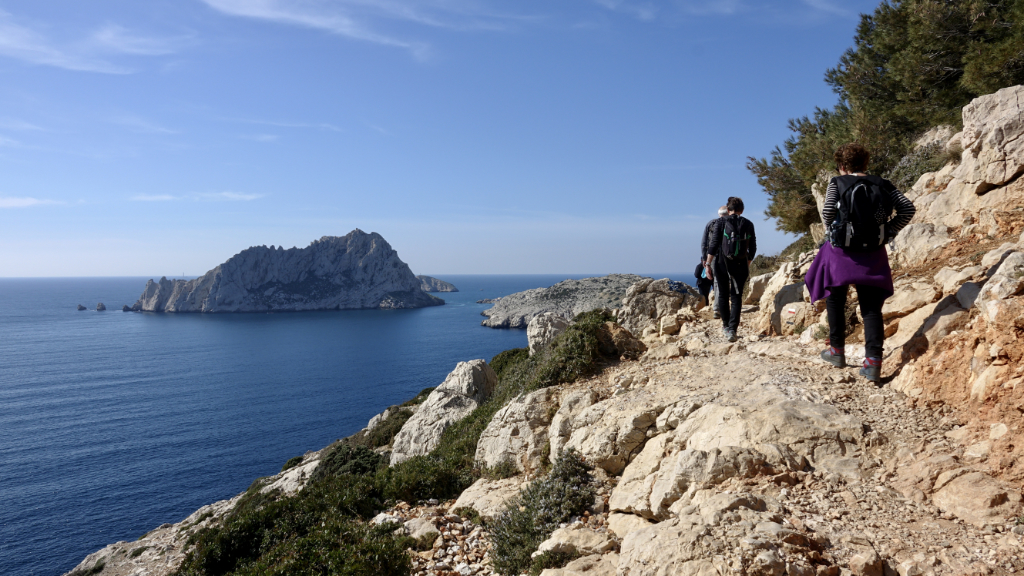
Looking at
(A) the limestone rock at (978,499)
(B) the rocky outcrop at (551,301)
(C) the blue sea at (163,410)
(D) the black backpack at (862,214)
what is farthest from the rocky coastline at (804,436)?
(B) the rocky outcrop at (551,301)

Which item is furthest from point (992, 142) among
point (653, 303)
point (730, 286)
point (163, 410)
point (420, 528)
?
point (163, 410)

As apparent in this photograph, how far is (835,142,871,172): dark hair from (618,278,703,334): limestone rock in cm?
647

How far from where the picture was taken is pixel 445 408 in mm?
16719

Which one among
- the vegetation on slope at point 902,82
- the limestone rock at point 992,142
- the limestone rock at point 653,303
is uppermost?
the vegetation on slope at point 902,82

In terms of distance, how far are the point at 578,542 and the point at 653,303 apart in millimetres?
8648

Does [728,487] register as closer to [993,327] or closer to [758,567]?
[758,567]

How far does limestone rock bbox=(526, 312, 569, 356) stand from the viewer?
13391mm

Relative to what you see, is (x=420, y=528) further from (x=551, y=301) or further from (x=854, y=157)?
(x=551, y=301)

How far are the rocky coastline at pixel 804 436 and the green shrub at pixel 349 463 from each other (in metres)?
9.97

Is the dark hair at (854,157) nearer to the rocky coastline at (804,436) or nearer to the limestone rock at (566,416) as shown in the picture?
the rocky coastline at (804,436)

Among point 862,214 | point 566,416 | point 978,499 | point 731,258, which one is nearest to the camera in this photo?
point 978,499

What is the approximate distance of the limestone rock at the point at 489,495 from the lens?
720 centimetres

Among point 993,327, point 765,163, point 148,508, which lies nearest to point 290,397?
point 148,508

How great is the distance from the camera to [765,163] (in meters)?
20.8
